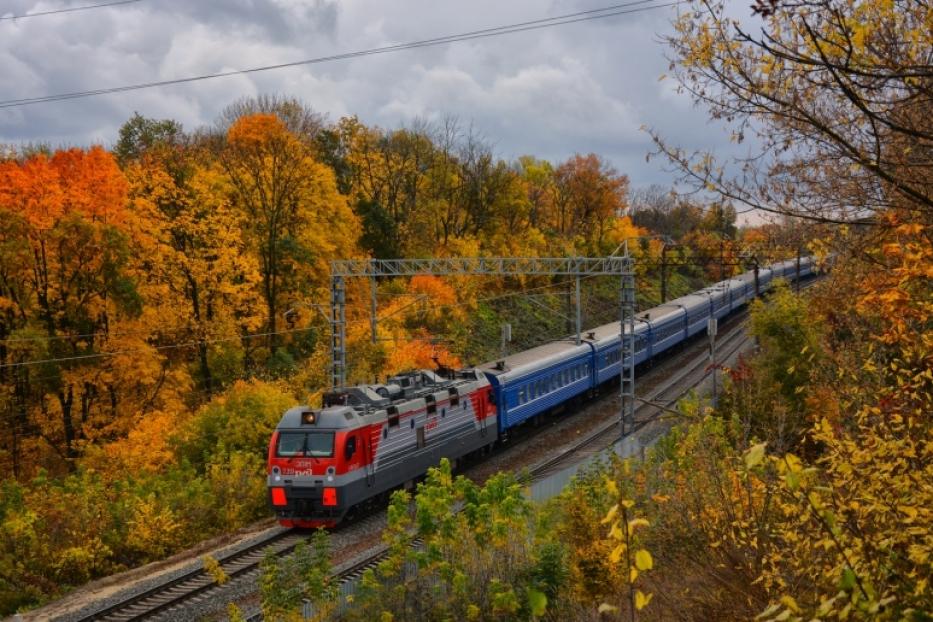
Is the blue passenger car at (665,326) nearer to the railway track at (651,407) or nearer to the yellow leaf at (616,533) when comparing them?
Result: the railway track at (651,407)

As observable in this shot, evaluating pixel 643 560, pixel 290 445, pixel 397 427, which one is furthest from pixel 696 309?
pixel 643 560

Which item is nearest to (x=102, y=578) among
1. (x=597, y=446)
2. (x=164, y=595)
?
(x=164, y=595)

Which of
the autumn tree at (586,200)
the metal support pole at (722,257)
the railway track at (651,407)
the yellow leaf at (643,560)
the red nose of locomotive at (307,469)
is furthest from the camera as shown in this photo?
the autumn tree at (586,200)

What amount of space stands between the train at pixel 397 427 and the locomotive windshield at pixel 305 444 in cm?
2

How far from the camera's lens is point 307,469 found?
17.6 m

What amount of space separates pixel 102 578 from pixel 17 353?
38.0 ft

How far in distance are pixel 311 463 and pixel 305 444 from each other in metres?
0.45

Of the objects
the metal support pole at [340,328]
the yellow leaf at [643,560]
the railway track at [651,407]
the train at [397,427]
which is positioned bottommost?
the railway track at [651,407]

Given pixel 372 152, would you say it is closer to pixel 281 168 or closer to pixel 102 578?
pixel 281 168

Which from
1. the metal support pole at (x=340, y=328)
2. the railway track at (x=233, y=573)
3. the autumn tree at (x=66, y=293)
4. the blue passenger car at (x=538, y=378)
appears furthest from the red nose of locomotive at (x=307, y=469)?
the autumn tree at (x=66, y=293)

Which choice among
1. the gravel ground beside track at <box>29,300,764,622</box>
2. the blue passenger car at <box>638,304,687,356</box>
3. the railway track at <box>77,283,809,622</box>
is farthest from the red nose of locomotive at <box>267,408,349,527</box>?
the blue passenger car at <box>638,304,687,356</box>

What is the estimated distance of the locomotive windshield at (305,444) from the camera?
17594 mm

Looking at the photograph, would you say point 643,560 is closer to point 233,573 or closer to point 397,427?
point 233,573

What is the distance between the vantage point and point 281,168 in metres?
37.2
